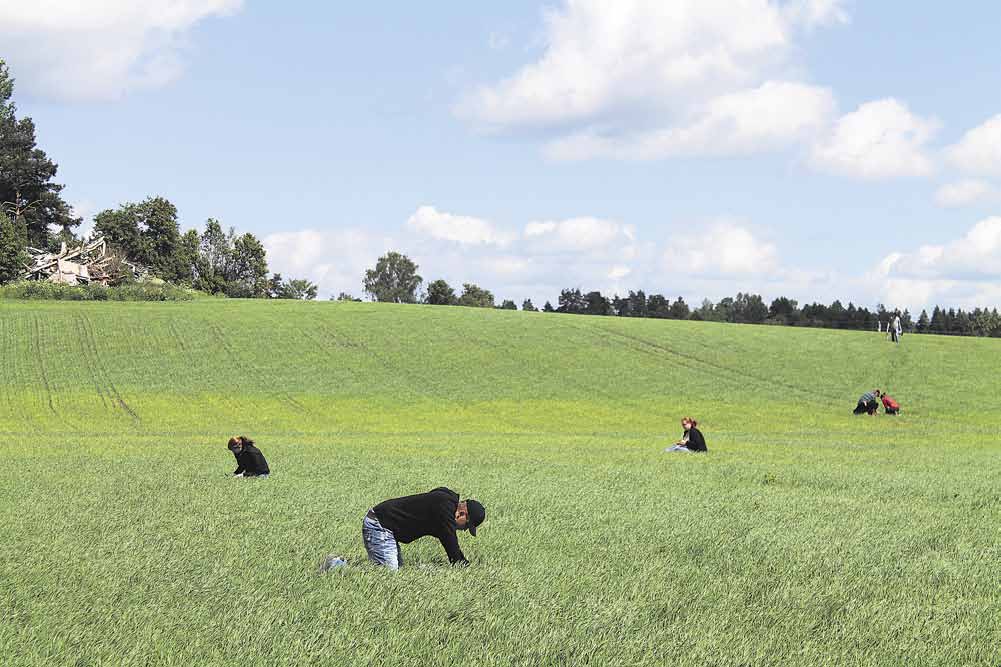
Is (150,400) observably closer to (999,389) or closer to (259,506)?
(259,506)

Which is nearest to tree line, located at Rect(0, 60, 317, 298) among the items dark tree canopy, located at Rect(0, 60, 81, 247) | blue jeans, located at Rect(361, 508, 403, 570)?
dark tree canopy, located at Rect(0, 60, 81, 247)

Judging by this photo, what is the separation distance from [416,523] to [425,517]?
16 cm

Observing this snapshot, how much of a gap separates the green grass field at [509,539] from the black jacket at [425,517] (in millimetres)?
438

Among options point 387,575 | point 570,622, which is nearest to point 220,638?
point 387,575

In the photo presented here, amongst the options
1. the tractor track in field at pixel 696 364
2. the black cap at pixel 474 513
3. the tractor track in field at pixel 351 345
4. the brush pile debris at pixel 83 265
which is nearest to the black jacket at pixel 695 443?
the black cap at pixel 474 513

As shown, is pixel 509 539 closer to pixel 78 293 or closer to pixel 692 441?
pixel 692 441

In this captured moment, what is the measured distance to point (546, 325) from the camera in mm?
76062

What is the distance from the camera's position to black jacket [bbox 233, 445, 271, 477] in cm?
1953

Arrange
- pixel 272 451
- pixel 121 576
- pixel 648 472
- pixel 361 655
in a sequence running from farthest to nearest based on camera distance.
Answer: pixel 272 451, pixel 648 472, pixel 121 576, pixel 361 655

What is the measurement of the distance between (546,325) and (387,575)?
216 ft

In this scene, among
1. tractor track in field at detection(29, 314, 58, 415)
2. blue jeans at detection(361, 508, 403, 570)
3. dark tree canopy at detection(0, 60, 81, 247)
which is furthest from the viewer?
dark tree canopy at detection(0, 60, 81, 247)

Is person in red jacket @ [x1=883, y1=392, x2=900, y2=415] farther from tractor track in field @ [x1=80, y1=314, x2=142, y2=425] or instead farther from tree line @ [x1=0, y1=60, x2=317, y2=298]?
tree line @ [x1=0, y1=60, x2=317, y2=298]

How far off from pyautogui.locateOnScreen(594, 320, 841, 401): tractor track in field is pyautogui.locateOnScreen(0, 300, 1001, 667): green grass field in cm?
670

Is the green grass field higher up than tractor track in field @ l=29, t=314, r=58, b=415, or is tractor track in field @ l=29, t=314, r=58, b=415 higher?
the green grass field
